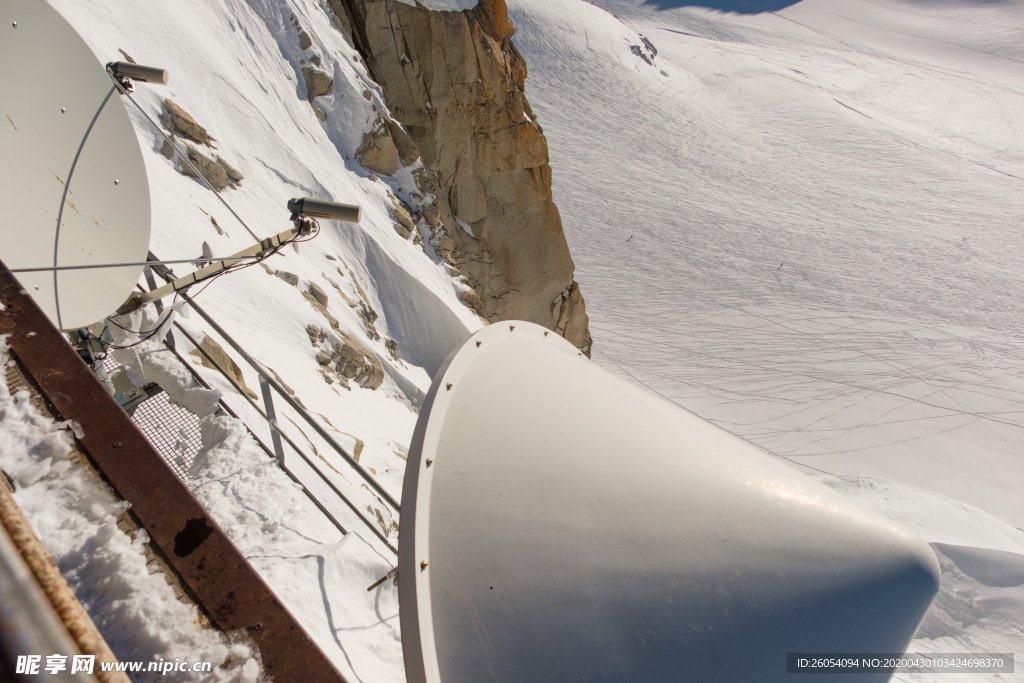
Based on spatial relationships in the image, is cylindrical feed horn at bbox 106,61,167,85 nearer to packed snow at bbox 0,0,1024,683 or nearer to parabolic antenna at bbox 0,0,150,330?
parabolic antenna at bbox 0,0,150,330

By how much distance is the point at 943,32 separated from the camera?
5603 cm

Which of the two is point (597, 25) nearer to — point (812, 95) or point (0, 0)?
point (812, 95)

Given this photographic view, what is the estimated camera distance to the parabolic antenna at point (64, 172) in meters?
3.91

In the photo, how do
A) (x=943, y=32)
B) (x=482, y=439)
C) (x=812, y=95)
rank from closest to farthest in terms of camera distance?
(x=482, y=439)
(x=812, y=95)
(x=943, y=32)

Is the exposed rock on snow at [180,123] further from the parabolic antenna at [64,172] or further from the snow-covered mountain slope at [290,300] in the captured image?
the parabolic antenna at [64,172]

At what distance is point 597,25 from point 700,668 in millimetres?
47718

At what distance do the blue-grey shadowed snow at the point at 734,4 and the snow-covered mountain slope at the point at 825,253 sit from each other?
10418mm

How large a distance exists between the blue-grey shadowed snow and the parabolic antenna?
65.5 meters

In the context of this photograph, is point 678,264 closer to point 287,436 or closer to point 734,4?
point 287,436

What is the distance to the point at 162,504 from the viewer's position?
6.24 ft

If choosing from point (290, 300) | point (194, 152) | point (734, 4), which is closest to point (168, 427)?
point (290, 300)

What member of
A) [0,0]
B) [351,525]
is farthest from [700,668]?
[0,0]

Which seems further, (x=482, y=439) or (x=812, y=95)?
(x=812, y=95)

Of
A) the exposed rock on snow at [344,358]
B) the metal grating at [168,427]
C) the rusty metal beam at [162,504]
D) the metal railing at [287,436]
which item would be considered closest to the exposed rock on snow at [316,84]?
the exposed rock on snow at [344,358]
